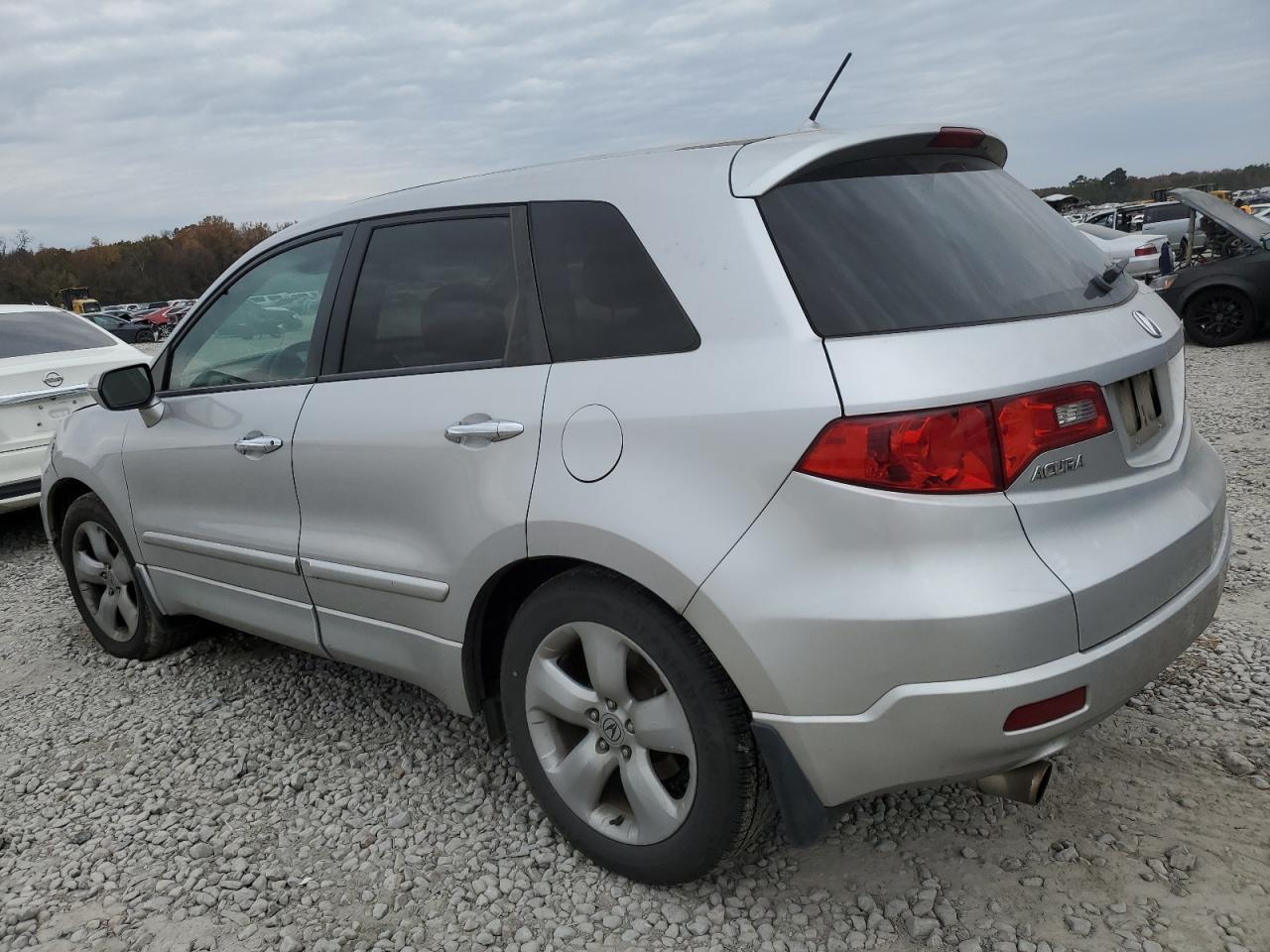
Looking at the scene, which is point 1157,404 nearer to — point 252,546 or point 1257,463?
point 252,546

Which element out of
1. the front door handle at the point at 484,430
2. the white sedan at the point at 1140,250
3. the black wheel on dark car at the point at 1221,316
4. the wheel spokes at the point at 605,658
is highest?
the front door handle at the point at 484,430

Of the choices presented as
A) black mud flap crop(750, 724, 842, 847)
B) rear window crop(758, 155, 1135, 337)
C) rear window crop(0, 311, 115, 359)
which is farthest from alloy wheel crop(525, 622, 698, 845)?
rear window crop(0, 311, 115, 359)

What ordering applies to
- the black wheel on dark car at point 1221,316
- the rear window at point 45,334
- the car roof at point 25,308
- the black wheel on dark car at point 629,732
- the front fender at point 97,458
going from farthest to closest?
the black wheel on dark car at point 1221,316, the car roof at point 25,308, the rear window at point 45,334, the front fender at point 97,458, the black wheel on dark car at point 629,732

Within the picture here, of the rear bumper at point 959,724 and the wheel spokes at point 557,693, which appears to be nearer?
the rear bumper at point 959,724

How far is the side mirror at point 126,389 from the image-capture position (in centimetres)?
348

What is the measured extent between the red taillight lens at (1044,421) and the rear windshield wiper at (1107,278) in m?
0.48

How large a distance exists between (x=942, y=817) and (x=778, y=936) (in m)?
0.64

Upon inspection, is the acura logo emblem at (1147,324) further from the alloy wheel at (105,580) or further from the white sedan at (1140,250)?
the white sedan at (1140,250)

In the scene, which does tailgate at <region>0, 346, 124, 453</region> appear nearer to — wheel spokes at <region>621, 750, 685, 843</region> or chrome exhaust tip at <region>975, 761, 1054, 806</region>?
wheel spokes at <region>621, 750, 685, 843</region>

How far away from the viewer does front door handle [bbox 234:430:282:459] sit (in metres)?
3.03

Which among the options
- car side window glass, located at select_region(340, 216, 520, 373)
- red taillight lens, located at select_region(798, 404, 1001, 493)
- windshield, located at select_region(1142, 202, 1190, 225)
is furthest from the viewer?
windshield, located at select_region(1142, 202, 1190, 225)

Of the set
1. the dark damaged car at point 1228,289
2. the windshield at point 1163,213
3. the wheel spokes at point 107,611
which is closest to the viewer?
the wheel spokes at point 107,611

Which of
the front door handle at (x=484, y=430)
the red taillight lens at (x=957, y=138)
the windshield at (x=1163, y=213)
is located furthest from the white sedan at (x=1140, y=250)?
the windshield at (x=1163, y=213)

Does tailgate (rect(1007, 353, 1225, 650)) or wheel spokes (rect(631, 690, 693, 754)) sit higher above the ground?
tailgate (rect(1007, 353, 1225, 650))
